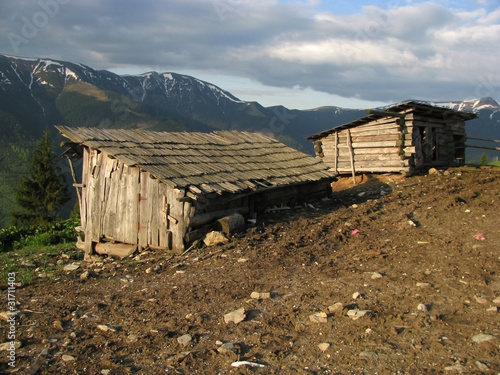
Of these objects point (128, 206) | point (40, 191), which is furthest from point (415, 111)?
point (40, 191)

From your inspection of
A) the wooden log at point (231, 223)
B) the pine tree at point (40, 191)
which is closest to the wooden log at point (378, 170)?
the wooden log at point (231, 223)

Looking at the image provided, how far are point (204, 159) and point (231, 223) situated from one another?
2.24 meters

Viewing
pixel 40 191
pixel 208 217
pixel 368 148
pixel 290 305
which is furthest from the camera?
pixel 40 191

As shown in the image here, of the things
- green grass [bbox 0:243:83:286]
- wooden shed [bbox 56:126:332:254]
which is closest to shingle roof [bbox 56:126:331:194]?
wooden shed [bbox 56:126:332:254]

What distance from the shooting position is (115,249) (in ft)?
32.8

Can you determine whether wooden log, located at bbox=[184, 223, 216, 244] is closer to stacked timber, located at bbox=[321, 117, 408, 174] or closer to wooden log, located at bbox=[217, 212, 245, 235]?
wooden log, located at bbox=[217, 212, 245, 235]

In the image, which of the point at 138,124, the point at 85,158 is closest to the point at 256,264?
the point at 85,158

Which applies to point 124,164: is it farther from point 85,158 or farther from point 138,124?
point 138,124

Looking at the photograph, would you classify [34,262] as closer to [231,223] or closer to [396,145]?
[231,223]

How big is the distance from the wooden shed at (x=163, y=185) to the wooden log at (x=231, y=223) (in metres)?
0.31

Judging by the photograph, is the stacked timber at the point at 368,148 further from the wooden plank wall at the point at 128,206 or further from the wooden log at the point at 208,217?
the wooden plank wall at the point at 128,206

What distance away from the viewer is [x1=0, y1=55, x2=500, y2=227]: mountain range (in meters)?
123

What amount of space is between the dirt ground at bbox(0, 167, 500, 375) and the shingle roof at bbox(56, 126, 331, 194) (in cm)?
149

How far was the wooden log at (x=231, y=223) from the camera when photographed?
9.55m
